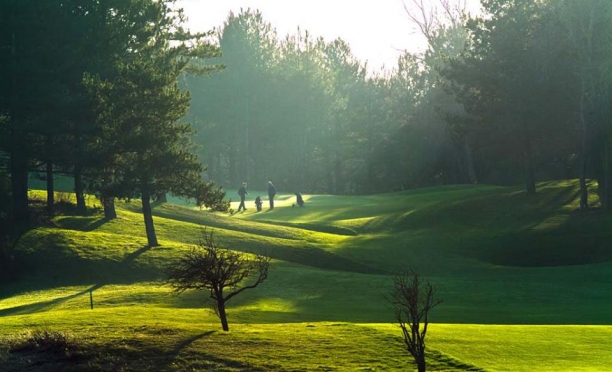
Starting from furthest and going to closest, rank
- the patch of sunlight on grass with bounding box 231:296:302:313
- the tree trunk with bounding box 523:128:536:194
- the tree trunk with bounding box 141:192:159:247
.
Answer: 1. the tree trunk with bounding box 523:128:536:194
2. the tree trunk with bounding box 141:192:159:247
3. the patch of sunlight on grass with bounding box 231:296:302:313

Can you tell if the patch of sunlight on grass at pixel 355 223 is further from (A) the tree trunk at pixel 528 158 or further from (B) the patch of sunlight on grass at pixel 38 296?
(B) the patch of sunlight on grass at pixel 38 296

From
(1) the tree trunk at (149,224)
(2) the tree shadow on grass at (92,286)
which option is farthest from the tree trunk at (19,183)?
(1) the tree trunk at (149,224)

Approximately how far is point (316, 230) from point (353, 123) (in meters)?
62.5

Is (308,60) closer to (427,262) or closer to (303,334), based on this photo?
(427,262)

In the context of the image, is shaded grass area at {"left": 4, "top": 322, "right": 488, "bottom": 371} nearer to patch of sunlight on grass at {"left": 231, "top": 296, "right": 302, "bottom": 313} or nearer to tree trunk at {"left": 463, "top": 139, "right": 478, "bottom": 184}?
patch of sunlight on grass at {"left": 231, "top": 296, "right": 302, "bottom": 313}

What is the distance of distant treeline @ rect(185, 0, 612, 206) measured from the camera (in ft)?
196

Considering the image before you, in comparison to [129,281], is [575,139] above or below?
above

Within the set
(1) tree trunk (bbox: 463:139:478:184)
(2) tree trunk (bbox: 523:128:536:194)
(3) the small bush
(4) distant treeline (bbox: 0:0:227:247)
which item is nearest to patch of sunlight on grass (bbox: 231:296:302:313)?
(4) distant treeline (bbox: 0:0:227:247)

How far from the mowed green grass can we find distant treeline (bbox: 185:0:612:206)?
22.4 ft

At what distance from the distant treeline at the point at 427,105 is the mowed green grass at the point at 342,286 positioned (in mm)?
6813

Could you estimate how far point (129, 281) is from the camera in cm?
4244

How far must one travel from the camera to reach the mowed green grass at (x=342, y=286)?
871 inches

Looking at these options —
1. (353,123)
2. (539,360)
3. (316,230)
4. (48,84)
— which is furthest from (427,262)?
(353,123)

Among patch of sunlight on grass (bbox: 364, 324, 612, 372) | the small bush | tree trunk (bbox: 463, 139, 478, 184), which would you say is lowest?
patch of sunlight on grass (bbox: 364, 324, 612, 372)
